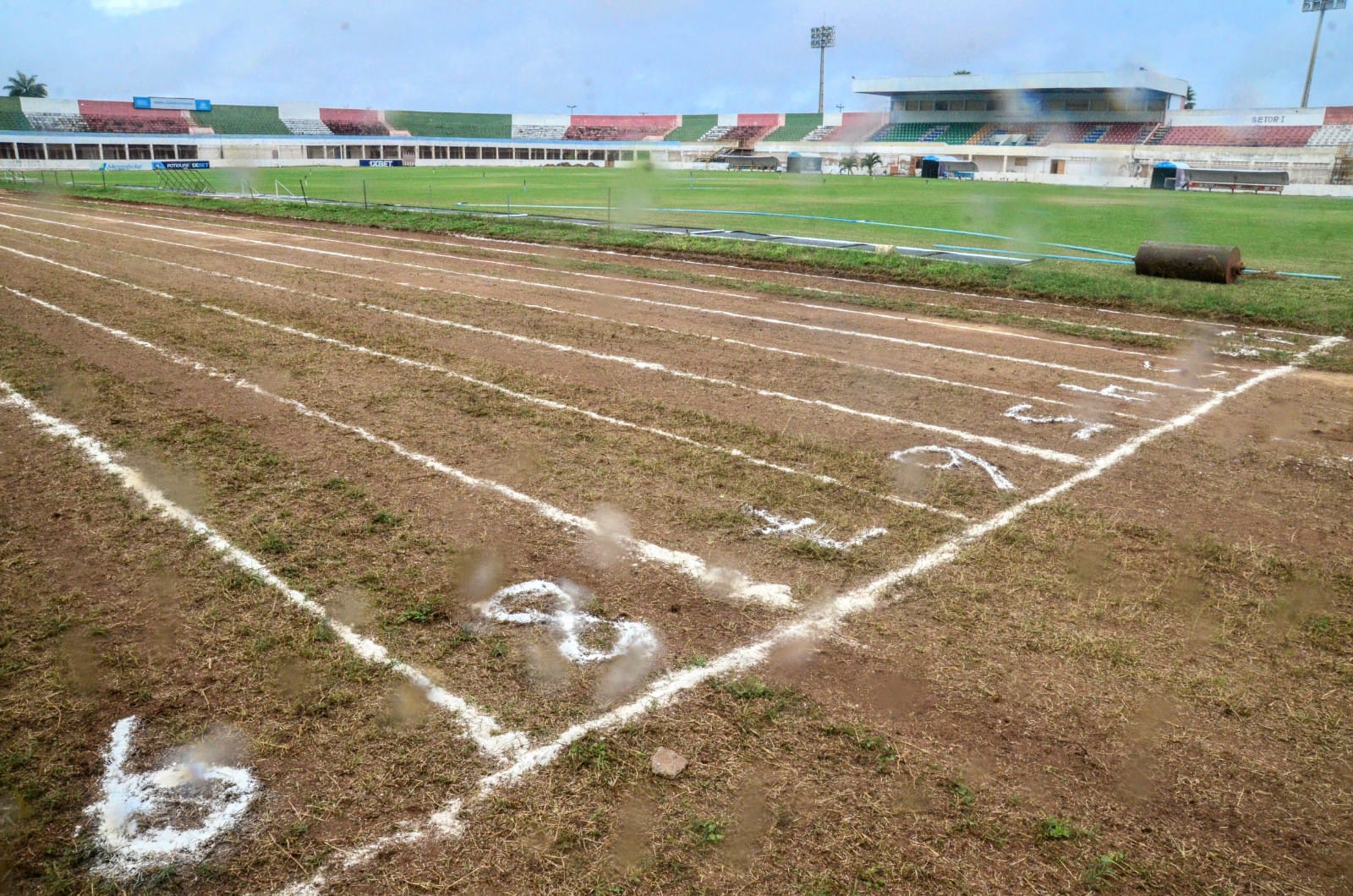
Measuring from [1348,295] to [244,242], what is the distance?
19931mm

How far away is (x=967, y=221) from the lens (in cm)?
2453

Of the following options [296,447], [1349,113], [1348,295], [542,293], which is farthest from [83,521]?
[1349,113]

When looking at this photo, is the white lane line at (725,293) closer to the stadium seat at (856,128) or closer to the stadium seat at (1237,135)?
the stadium seat at (856,128)

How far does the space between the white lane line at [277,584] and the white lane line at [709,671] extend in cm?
15

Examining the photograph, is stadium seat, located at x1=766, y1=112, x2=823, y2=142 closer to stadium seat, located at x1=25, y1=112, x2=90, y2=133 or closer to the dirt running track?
stadium seat, located at x1=25, y1=112, x2=90, y2=133

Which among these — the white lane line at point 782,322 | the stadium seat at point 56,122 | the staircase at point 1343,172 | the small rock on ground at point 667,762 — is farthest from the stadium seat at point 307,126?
the small rock on ground at point 667,762

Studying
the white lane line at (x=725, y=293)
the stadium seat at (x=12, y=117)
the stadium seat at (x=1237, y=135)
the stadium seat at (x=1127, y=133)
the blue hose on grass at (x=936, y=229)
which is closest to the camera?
the white lane line at (x=725, y=293)

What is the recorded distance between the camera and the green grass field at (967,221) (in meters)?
13.1

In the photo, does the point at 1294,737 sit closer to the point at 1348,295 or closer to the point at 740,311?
the point at 740,311

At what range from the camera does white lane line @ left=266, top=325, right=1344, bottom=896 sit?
295cm

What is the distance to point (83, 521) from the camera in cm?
528

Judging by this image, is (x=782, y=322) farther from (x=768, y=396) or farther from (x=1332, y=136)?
(x=1332, y=136)

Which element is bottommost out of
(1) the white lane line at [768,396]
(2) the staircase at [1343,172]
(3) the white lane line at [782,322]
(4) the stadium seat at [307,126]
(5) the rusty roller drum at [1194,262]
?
(1) the white lane line at [768,396]

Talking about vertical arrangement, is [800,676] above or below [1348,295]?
below
